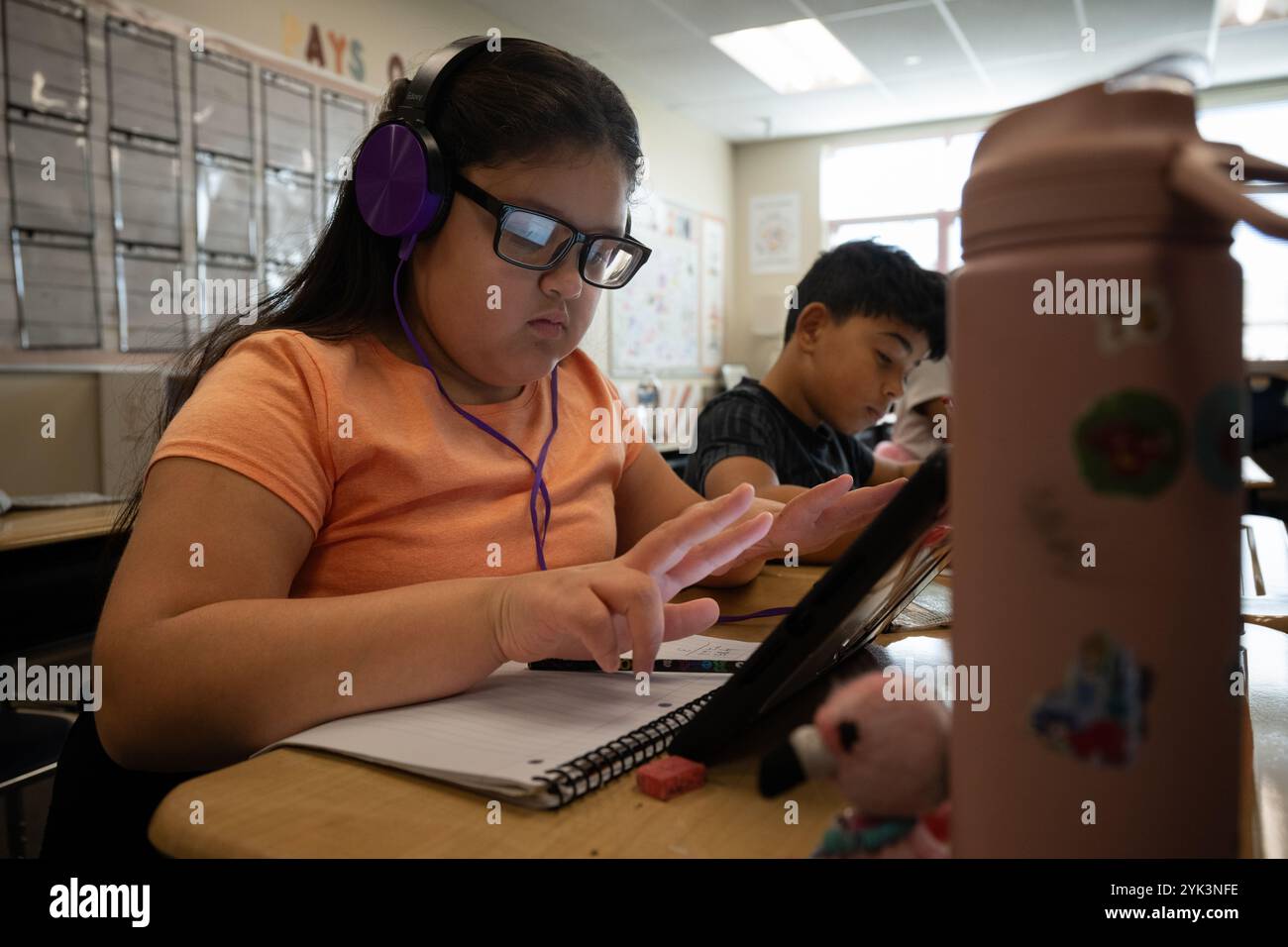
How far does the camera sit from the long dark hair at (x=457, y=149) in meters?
0.86

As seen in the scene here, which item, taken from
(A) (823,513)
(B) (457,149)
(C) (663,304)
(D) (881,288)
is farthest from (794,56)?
(A) (823,513)

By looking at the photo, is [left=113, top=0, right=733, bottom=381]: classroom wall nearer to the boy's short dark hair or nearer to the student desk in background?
the boy's short dark hair

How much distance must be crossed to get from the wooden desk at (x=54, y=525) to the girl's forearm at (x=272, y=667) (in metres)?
0.97

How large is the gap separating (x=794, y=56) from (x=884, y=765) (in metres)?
5.48

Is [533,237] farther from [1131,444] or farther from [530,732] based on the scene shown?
[1131,444]

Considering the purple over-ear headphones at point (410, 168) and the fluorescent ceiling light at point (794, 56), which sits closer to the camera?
the purple over-ear headphones at point (410, 168)

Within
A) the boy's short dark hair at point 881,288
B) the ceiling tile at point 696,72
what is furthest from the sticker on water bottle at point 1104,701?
the ceiling tile at point 696,72

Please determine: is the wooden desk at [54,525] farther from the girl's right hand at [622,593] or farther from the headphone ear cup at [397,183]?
the girl's right hand at [622,593]

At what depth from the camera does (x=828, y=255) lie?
180 centimetres

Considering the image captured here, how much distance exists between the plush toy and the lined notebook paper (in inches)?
6.6

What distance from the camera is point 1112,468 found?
26cm

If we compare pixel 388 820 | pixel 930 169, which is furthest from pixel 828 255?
pixel 930 169

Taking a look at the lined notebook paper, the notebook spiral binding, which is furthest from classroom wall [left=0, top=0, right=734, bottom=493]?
the notebook spiral binding
